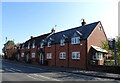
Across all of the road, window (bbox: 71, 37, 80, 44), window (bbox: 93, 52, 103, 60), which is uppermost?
window (bbox: 71, 37, 80, 44)

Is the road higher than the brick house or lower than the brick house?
lower

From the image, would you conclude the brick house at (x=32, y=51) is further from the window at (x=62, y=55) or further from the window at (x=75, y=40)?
the window at (x=75, y=40)

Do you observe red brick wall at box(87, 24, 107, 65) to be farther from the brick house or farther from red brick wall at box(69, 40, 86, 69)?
the brick house

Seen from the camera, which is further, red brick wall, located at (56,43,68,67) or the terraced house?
red brick wall, located at (56,43,68,67)

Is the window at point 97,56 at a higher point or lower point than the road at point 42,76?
higher

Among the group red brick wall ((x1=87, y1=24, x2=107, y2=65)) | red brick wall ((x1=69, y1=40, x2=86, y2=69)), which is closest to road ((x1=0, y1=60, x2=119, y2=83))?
red brick wall ((x1=69, y1=40, x2=86, y2=69))

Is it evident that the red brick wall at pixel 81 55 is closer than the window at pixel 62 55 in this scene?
Yes

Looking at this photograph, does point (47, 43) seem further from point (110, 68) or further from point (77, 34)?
point (110, 68)

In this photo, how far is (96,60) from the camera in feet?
82.5

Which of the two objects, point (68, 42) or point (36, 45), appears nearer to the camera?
point (68, 42)

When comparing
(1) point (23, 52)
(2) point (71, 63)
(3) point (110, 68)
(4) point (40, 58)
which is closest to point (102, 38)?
(2) point (71, 63)

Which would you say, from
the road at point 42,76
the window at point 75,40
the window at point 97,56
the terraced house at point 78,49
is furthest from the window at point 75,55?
the road at point 42,76

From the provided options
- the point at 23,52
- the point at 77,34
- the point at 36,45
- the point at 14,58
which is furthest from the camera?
the point at 14,58

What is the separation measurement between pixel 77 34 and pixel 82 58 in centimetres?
452
